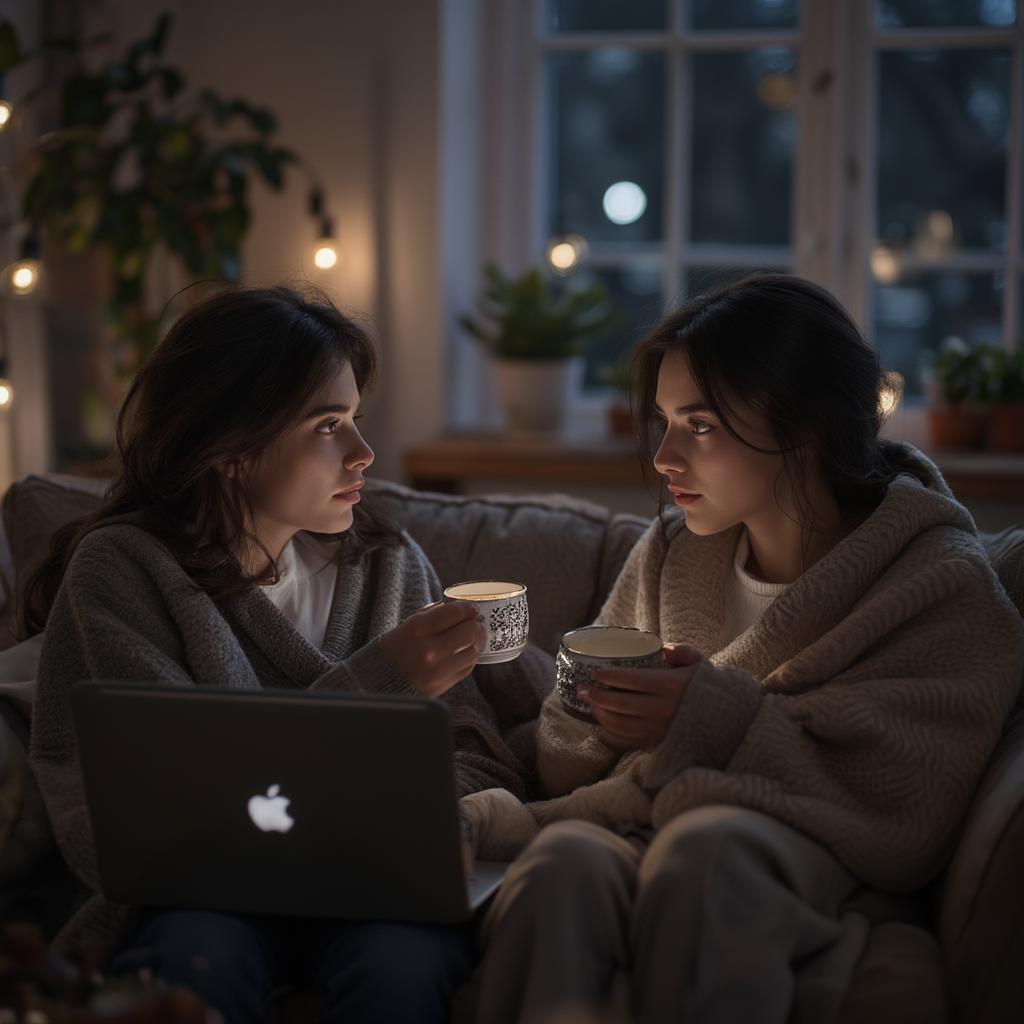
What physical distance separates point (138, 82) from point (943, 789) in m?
2.21

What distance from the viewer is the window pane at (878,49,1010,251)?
3197 mm

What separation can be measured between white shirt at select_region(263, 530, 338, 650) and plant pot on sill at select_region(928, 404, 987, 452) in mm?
1648

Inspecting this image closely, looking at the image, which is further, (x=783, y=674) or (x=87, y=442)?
(x=87, y=442)

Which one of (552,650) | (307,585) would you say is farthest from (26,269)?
(552,650)

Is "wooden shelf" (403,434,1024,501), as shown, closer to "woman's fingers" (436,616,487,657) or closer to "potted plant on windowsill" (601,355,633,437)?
"potted plant on windowsill" (601,355,633,437)

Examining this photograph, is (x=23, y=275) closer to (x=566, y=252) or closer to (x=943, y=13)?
(x=566, y=252)

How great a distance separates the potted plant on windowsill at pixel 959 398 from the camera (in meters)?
2.94

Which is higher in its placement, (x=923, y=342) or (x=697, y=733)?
(x=923, y=342)

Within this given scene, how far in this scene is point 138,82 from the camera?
2.83 meters

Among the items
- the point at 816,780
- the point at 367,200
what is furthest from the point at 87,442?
the point at 816,780

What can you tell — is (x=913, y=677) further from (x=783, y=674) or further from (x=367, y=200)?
(x=367, y=200)

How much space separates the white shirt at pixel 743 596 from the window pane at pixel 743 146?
174cm

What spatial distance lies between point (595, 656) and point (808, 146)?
6.99 feet

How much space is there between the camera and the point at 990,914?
54.0 inches
